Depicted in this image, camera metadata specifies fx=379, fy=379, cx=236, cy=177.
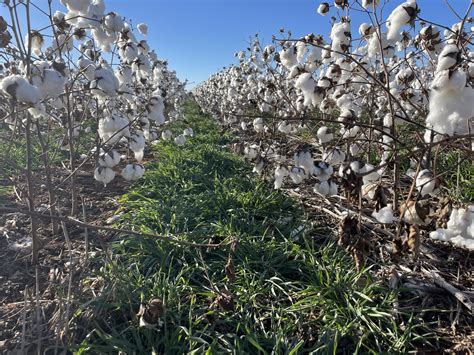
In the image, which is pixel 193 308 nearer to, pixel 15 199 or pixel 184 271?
pixel 184 271

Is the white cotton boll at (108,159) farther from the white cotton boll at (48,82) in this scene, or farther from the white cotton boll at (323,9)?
the white cotton boll at (323,9)

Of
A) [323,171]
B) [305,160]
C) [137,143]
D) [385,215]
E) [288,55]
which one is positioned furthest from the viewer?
[288,55]

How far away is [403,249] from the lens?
194cm

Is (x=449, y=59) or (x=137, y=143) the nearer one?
(x=449, y=59)

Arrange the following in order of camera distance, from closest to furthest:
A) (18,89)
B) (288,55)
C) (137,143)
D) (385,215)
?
(18,89) → (385,215) → (137,143) → (288,55)

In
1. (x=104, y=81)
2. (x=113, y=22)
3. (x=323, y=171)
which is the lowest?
(x=323, y=171)

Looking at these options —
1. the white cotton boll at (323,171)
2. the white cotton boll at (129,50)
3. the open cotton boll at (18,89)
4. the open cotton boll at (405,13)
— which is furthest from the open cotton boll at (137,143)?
the open cotton boll at (405,13)

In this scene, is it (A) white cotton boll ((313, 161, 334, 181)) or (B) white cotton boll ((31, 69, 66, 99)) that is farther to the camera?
(A) white cotton boll ((313, 161, 334, 181))

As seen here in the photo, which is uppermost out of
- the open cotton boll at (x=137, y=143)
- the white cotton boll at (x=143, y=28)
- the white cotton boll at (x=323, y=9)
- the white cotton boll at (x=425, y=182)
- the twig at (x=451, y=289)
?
the white cotton boll at (x=143, y=28)

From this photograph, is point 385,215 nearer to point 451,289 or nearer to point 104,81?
point 451,289

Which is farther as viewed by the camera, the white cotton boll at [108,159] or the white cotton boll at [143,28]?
the white cotton boll at [143,28]

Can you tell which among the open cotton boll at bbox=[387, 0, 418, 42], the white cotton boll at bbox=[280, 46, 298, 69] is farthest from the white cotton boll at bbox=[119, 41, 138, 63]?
the open cotton boll at bbox=[387, 0, 418, 42]

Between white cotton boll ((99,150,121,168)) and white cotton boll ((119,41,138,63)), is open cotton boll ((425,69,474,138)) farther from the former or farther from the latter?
white cotton boll ((119,41,138,63))

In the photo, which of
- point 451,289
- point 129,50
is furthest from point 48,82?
point 451,289
